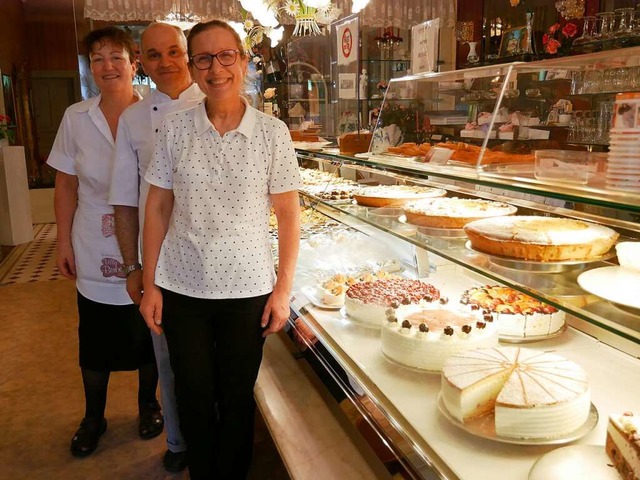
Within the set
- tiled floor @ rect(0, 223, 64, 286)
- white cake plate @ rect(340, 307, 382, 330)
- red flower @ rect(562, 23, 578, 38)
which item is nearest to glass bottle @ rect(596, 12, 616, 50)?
red flower @ rect(562, 23, 578, 38)

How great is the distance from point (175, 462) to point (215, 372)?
866 mm

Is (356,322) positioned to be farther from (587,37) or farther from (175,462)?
(587,37)

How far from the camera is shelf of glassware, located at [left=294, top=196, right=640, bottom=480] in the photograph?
5.36ft

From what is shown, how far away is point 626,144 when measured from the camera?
154 cm

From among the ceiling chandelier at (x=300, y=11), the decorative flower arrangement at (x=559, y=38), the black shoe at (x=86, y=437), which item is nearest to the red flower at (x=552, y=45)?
the decorative flower arrangement at (x=559, y=38)

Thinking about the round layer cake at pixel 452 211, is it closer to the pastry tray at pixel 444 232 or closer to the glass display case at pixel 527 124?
the pastry tray at pixel 444 232

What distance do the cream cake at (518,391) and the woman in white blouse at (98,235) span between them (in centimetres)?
188

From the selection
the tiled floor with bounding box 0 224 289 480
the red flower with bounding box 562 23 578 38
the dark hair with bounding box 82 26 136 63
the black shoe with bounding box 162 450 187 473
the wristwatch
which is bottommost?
the tiled floor with bounding box 0 224 289 480

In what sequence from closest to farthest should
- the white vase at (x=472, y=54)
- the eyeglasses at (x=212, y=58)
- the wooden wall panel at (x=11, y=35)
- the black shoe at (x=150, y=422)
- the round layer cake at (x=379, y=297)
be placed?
the eyeglasses at (x=212, y=58) < the round layer cake at (x=379, y=297) < the black shoe at (x=150, y=422) < the white vase at (x=472, y=54) < the wooden wall panel at (x=11, y=35)

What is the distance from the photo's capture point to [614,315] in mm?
1383

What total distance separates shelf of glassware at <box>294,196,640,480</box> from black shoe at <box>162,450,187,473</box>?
1.01 metres

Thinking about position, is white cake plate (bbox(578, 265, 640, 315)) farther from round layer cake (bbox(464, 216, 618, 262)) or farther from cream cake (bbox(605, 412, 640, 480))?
cream cake (bbox(605, 412, 640, 480))

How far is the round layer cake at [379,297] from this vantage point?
8.50 feet

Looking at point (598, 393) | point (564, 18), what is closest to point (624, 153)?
point (598, 393)
